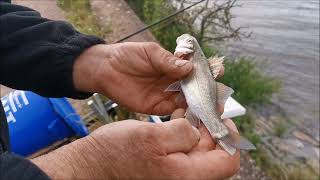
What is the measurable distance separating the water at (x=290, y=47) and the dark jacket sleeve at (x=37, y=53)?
6365mm

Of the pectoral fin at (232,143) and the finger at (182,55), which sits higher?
the finger at (182,55)

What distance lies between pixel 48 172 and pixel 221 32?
7.14m

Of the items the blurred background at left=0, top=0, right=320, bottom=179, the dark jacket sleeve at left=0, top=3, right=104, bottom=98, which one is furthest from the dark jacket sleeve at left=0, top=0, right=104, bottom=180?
the blurred background at left=0, top=0, right=320, bottom=179

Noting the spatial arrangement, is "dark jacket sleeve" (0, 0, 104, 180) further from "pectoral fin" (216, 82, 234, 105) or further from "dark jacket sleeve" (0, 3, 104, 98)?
"pectoral fin" (216, 82, 234, 105)

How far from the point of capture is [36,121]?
15.0 ft

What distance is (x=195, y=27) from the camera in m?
8.13

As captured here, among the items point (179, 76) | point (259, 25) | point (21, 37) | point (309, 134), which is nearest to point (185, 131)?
point (179, 76)

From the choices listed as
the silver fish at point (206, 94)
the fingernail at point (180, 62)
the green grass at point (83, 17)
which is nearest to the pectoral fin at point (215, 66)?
the silver fish at point (206, 94)

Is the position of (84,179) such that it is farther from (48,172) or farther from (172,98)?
(172,98)

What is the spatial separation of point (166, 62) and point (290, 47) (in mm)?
8040

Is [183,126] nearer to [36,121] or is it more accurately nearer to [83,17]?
[36,121]

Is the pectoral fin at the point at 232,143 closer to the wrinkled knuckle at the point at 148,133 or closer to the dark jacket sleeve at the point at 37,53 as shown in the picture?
the wrinkled knuckle at the point at 148,133

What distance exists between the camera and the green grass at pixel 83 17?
25.9ft

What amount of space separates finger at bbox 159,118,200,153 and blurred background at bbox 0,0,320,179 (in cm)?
303
